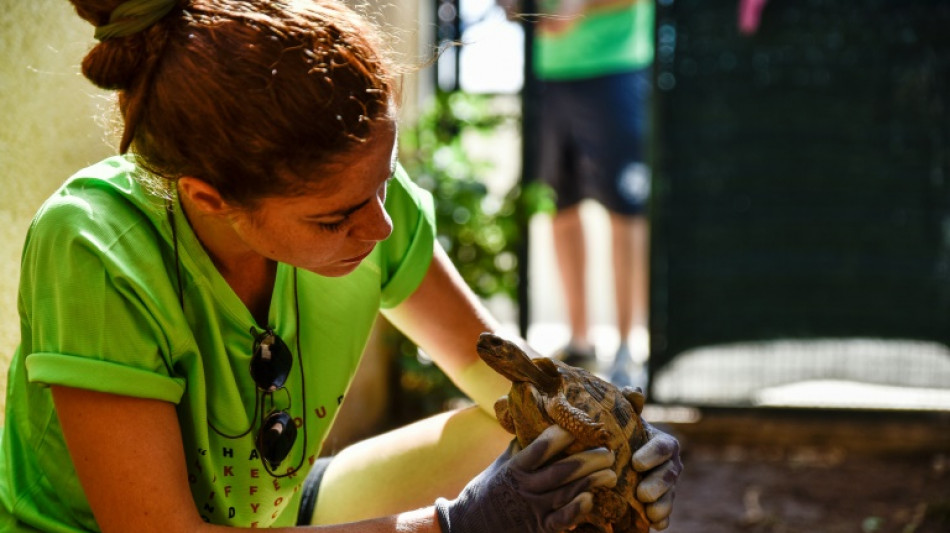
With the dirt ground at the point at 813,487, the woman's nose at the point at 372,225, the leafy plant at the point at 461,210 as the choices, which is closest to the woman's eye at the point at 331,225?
the woman's nose at the point at 372,225

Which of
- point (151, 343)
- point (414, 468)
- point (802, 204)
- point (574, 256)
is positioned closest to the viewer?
point (151, 343)

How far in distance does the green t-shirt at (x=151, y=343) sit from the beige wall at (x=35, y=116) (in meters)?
0.36

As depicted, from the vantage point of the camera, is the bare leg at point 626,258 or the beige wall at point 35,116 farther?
the bare leg at point 626,258

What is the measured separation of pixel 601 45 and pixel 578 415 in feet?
10.8

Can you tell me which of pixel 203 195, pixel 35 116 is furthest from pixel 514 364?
pixel 35 116

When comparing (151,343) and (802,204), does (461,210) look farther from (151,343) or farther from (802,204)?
(151,343)

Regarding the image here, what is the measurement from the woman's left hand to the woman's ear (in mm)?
705

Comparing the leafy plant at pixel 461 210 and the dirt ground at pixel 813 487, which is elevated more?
the leafy plant at pixel 461 210

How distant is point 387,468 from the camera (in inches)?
73.8

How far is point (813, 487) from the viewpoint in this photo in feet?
12.0

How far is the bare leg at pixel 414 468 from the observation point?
186cm

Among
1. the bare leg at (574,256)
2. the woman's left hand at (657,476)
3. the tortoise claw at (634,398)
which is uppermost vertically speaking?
the tortoise claw at (634,398)

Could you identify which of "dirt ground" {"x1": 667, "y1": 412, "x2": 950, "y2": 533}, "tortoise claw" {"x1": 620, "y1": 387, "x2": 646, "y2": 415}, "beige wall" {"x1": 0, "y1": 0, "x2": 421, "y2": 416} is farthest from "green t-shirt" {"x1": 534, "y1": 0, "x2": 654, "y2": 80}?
"tortoise claw" {"x1": 620, "y1": 387, "x2": 646, "y2": 415}

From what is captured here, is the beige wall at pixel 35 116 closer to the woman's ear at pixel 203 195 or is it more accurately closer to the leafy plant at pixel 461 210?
the woman's ear at pixel 203 195
